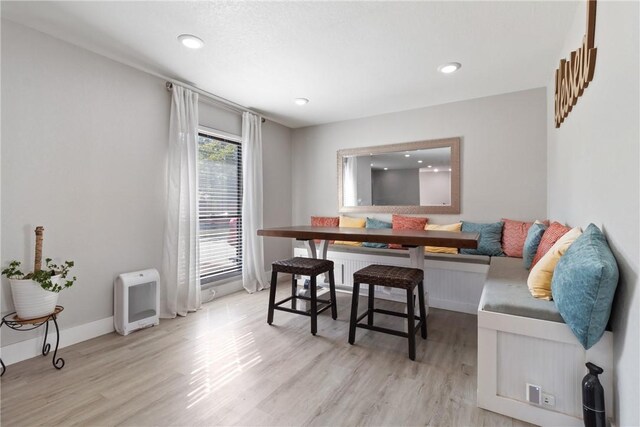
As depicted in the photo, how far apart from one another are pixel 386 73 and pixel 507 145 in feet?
5.52

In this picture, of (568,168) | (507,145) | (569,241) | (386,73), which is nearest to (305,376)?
(569,241)

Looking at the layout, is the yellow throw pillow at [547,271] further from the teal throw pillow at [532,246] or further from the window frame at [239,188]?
the window frame at [239,188]

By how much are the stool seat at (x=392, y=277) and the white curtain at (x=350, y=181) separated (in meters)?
2.13

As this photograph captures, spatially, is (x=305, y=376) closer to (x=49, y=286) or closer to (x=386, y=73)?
(x=49, y=286)

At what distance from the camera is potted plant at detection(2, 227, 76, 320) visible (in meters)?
1.94

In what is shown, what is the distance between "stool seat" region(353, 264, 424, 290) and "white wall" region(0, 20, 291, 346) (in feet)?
6.85

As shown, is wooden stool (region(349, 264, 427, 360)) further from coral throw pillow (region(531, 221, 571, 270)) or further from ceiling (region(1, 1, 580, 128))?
ceiling (region(1, 1, 580, 128))

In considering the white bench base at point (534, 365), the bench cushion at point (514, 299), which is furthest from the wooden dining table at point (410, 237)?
the white bench base at point (534, 365)

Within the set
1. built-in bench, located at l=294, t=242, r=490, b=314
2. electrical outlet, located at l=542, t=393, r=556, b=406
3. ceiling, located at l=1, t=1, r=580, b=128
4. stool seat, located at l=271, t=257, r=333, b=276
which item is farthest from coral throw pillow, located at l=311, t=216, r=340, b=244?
electrical outlet, located at l=542, t=393, r=556, b=406

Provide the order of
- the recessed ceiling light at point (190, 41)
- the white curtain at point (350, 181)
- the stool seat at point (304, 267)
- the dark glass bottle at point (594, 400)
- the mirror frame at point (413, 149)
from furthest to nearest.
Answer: the white curtain at point (350, 181), the mirror frame at point (413, 149), the stool seat at point (304, 267), the recessed ceiling light at point (190, 41), the dark glass bottle at point (594, 400)

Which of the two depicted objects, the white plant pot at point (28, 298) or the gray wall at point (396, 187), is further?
the gray wall at point (396, 187)

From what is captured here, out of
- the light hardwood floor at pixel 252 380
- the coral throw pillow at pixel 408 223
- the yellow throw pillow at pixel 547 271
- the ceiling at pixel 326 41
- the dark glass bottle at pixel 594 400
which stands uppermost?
the ceiling at pixel 326 41

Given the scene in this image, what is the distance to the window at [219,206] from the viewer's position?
3.47m

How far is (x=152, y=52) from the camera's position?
2453 millimetres
